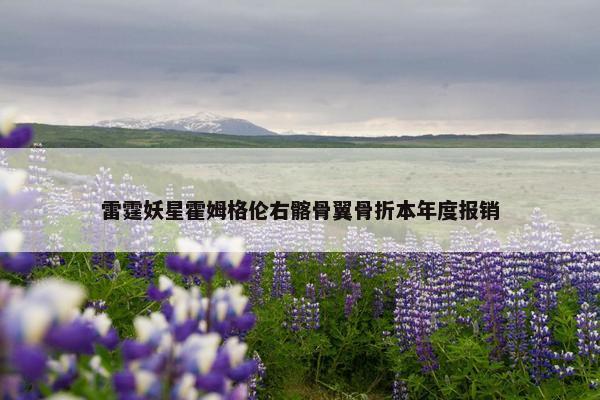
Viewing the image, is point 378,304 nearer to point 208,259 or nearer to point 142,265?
point 142,265

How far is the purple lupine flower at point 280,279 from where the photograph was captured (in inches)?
331

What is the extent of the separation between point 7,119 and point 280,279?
679cm

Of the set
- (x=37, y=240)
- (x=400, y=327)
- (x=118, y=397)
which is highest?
(x=118, y=397)

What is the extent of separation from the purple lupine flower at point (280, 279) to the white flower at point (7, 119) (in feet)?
21.6

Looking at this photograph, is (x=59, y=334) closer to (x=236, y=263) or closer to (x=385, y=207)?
(x=236, y=263)

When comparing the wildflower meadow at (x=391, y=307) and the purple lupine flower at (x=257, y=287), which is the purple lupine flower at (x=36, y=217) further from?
the purple lupine flower at (x=257, y=287)

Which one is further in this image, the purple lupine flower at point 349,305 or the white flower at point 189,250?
the purple lupine flower at point 349,305

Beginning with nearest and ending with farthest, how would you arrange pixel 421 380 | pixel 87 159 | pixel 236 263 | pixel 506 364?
pixel 236 263, pixel 421 380, pixel 506 364, pixel 87 159

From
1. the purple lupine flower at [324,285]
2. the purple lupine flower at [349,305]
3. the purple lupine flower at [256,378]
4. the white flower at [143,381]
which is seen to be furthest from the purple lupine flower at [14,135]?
the purple lupine flower at [324,285]

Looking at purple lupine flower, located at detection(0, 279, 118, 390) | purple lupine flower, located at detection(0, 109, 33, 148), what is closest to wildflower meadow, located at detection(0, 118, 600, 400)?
purple lupine flower, located at detection(0, 109, 33, 148)

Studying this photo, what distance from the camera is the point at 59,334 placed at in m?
1.45

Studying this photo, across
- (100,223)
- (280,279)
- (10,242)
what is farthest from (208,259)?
(280,279)

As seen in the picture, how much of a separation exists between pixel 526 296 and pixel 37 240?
470 cm

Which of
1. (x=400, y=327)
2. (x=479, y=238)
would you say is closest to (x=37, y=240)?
(x=400, y=327)
